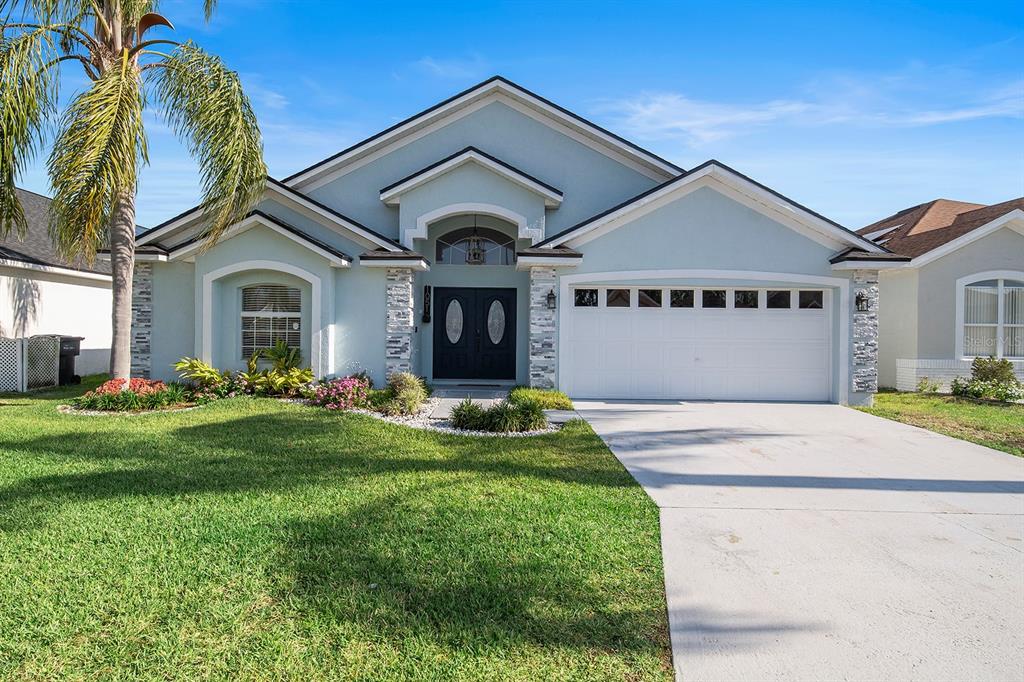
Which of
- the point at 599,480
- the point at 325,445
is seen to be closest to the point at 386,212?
the point at 325,445

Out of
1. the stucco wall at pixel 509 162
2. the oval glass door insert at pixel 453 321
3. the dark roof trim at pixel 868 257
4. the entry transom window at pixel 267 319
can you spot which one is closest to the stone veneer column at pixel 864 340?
the dark roof trim at pixel 868 257

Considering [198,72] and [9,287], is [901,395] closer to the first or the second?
[198,72]

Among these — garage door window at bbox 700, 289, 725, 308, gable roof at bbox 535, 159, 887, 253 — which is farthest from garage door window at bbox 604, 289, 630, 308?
garage door window at bbox 700, 289, 725, 308

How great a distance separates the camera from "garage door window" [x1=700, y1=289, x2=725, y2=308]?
12750 millimetres

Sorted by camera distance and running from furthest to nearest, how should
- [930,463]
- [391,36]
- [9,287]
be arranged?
[9,287] → [391,36] → [930,463]

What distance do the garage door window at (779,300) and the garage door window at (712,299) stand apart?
0.99 meters

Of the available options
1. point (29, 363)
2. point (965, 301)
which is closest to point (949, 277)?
point (965, 301)

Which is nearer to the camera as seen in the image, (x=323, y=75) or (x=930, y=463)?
(x=930, y=463)

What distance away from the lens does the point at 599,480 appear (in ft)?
20.7

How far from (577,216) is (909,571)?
11.9 m

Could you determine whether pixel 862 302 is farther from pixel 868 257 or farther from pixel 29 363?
pixel 29 363

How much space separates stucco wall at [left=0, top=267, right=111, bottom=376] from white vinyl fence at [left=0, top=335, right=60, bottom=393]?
524mm

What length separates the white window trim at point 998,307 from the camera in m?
14.7

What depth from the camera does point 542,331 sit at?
1241 centimetres
